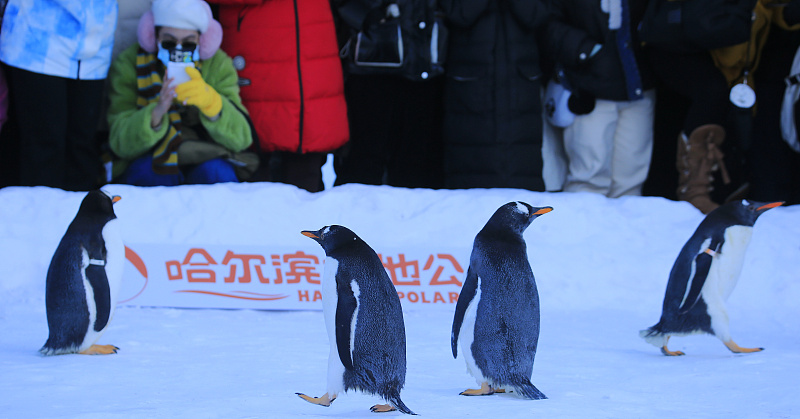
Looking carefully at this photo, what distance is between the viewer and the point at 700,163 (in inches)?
174

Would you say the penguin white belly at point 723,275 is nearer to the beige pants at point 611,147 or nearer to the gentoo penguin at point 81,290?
the beige pants at point 611,147

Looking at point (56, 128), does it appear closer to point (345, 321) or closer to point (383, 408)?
point (345, 321)

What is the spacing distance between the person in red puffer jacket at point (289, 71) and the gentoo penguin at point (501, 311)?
2063mm

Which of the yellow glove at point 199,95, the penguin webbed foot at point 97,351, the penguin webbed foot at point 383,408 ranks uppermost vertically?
the yellow glove at point 199,95

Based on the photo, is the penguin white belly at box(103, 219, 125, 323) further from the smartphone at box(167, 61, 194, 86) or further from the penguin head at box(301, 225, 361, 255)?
the smartphone at box(167, 61, 194, 86)

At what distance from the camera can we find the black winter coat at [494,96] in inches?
171

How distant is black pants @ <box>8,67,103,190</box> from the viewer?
12.8ft

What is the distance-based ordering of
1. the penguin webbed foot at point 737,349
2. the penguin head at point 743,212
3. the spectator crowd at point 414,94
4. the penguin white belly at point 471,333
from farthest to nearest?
the spectator crowd at point 414,94 < the penguin head at point 743,212 < the penguin webbed foot at point 737,349 < the penguin white belly at point 471,333

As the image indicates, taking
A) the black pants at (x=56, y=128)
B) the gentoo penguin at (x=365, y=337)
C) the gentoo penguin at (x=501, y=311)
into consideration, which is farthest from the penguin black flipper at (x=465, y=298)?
the black pants at (x=56, y=128)

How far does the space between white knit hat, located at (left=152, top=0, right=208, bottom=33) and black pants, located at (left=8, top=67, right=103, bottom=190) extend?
43cm

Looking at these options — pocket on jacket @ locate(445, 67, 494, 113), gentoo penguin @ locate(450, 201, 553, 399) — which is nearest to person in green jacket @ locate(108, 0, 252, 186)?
pocket on jacket @ locate(445, 67, 494, 113)

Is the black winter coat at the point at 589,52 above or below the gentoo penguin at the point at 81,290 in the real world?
above

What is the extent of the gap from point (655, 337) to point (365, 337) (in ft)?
4.49

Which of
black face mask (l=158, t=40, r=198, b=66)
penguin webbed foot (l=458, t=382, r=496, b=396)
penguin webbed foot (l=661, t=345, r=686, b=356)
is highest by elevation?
black face mask (l=158, t=40, r=198, b=66)
